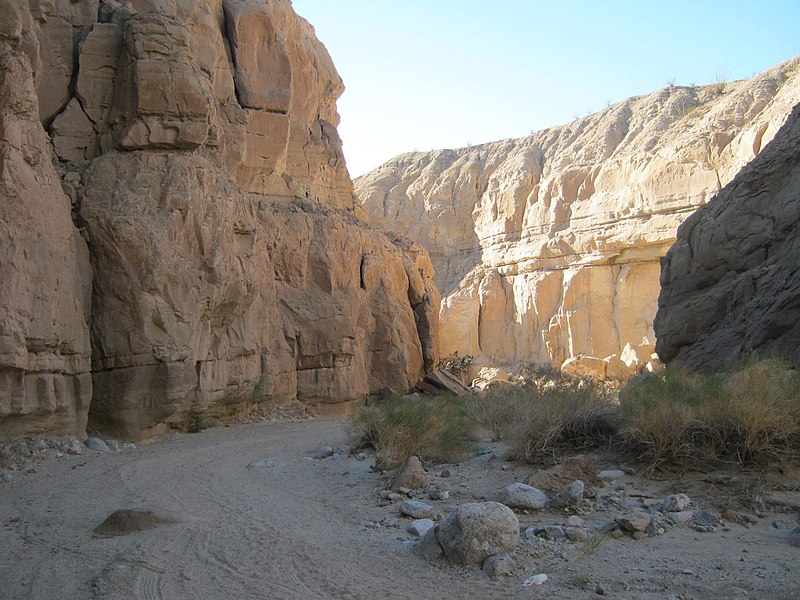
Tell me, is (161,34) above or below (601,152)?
below

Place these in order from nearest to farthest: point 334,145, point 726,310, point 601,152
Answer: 1. point 726,310
2. point 334,145
3. point 601,152

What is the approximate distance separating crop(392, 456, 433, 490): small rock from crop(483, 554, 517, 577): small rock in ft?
8.86

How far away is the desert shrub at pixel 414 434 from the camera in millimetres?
9148

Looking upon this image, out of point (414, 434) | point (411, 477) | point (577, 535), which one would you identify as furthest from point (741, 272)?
point (577, 535)

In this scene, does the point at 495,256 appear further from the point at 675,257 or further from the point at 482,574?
the point at 482,574

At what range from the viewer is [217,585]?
191 inches

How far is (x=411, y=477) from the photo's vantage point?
770 cm

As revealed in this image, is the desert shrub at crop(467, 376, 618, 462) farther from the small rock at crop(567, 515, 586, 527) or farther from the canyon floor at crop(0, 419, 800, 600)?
the small rock at crop(567, 515, 586, 527)

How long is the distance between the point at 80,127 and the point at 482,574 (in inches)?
496

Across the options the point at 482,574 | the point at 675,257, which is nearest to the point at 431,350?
the point at 675,257

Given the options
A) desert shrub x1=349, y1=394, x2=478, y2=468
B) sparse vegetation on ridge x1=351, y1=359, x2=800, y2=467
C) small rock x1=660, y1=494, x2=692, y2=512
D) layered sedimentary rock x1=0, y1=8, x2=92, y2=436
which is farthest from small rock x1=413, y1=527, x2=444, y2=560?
layered sedimentary rock x1=0, y1=8, x2=92, y2=436

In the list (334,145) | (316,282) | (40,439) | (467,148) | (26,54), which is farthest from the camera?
(467,148)

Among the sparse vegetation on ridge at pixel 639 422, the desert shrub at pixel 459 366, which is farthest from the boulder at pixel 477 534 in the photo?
the desert shrub at pixel 459 366

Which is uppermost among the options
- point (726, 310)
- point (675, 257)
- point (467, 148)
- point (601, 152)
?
point (467, 148)
